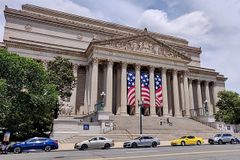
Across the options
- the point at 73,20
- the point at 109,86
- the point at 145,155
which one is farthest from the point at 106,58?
the point at 145,155

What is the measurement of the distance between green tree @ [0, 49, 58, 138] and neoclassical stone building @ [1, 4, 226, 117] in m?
13.5

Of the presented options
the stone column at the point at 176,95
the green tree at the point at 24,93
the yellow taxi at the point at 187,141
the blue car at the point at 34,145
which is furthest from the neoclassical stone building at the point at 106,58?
the blue car at the point at 34,145

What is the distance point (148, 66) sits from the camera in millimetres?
50125

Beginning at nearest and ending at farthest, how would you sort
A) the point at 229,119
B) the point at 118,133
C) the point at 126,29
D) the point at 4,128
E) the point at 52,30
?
the point at 4,128 < the point at 118,133 < the point at 229,119 < the point at 52,30 < the point at 126,29

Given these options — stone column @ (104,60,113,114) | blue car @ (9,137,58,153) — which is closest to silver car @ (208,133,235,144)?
blue car @ (9,137,58,153)

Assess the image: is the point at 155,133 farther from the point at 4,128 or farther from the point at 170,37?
the point at 170,37

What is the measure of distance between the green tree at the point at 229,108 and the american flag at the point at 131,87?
18569 millimetres

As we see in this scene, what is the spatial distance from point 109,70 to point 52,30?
64.1 feet

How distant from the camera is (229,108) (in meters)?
52.5

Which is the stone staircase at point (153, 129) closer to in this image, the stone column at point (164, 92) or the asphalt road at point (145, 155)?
the stone column at point (164, 92)

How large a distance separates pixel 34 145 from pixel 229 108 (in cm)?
4301

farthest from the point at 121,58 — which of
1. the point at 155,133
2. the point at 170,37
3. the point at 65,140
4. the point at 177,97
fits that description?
the point at 170,37

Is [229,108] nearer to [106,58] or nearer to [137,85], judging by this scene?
[137,85]

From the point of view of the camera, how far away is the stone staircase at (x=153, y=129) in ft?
104
